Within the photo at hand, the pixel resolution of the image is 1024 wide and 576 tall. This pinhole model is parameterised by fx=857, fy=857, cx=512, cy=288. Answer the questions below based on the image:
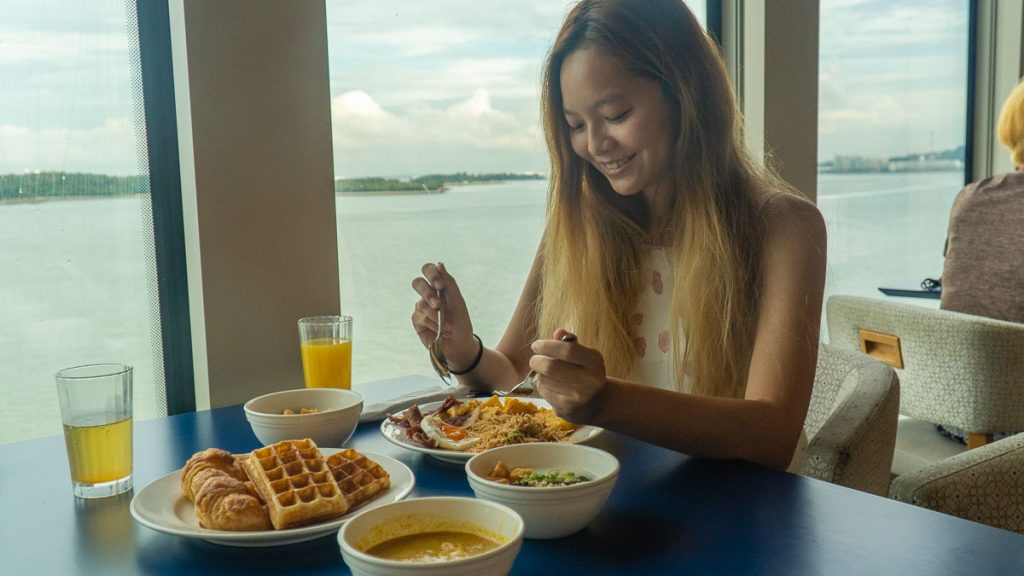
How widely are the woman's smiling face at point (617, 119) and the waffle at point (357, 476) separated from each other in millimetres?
757

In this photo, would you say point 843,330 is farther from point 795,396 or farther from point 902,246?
point 902,246

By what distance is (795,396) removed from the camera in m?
1.25

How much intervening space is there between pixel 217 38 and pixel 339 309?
0.68 meters

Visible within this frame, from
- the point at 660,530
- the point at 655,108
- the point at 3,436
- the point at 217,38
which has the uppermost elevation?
the point at 217,38

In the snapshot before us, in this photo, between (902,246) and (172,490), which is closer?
(172,490)

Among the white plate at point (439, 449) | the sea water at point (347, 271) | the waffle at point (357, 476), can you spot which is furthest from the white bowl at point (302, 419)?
the sea water at point (347, 271)

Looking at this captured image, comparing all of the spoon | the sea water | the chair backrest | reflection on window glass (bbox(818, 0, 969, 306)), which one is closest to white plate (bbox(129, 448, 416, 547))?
the spoon

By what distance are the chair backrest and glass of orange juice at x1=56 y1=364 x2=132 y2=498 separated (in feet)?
5.38

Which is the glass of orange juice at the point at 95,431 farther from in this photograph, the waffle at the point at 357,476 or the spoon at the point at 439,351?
the spoon at the point at 439,351

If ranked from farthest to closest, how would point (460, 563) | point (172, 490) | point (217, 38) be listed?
point (217, 38) < point (172, 490) < point (460, 563)

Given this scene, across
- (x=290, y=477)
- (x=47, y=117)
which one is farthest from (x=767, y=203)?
(x=47, y=117)

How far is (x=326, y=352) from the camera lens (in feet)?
4.99

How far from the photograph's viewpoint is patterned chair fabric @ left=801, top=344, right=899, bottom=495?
1293 millimetres

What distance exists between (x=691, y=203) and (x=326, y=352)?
2.27ft
